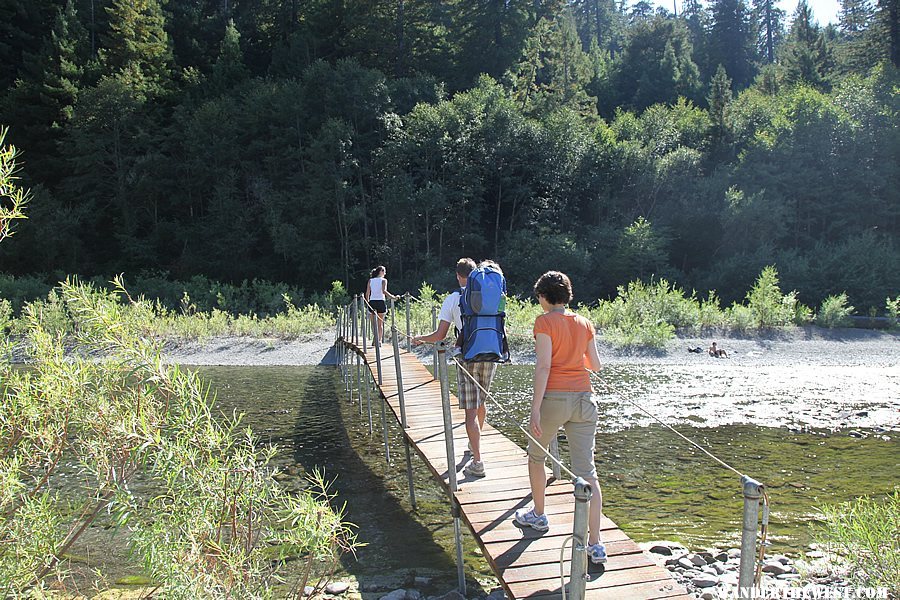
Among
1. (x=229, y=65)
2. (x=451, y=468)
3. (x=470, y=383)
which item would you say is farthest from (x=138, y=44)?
(x=451, y=468)

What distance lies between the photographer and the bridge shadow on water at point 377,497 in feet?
21.3

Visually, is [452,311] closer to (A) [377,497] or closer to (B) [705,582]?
(B) [705,582]

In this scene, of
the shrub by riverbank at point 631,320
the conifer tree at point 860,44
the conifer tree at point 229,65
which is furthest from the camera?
the conifer tree at point 860,44

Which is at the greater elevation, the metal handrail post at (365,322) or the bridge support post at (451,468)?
the metal handrail post at (365,322)

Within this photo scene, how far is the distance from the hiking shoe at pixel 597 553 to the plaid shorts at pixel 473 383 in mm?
1728

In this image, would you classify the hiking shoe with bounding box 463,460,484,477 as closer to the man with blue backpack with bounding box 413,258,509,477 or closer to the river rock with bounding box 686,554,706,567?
the man with blue backpack with bounding box 413,258,509,477

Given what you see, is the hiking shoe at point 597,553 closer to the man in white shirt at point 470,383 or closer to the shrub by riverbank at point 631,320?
the man in white shirt at point 470,383

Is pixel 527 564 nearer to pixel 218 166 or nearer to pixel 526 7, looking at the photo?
pixel 218 166

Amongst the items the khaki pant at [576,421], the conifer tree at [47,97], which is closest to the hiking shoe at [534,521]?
the khaki pant at [576,421]

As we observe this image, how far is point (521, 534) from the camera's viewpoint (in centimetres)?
493

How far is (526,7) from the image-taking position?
40.1m

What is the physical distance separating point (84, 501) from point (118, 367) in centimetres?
77

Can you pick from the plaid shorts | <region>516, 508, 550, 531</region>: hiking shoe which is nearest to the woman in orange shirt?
<region>516, 508, 550, 531</region>: hiking shoe

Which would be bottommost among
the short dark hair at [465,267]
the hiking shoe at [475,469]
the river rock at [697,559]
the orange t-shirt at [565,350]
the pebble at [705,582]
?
the river rock at [697,559]
